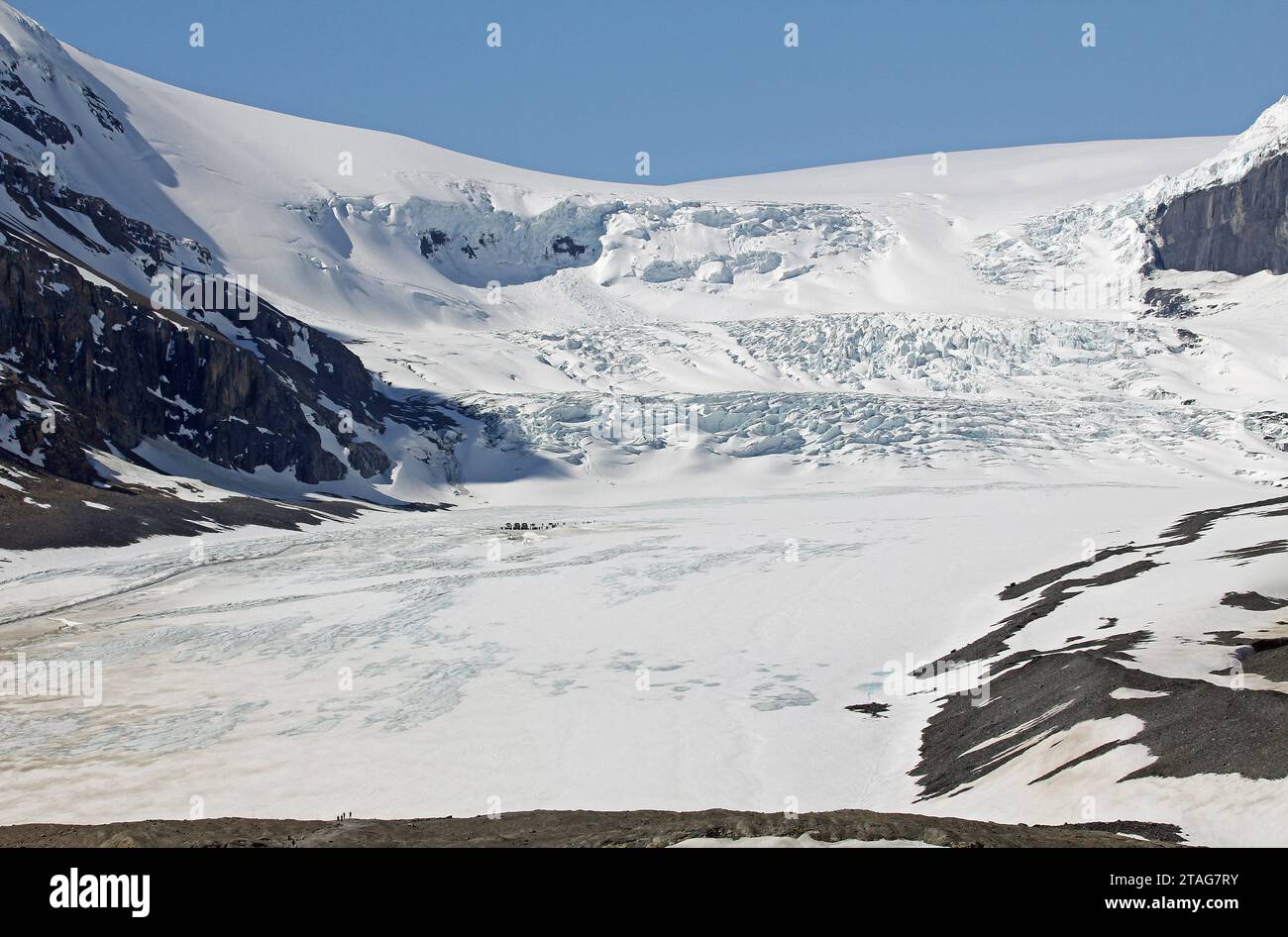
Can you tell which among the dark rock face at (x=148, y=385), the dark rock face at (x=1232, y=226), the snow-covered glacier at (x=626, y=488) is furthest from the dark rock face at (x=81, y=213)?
the dark rock face at (x=1232, y=226)

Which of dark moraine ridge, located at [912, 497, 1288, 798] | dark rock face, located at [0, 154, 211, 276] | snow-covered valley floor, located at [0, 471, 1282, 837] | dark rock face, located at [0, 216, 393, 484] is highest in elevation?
→ dark rock face, located at [0, 154, 211, 276]

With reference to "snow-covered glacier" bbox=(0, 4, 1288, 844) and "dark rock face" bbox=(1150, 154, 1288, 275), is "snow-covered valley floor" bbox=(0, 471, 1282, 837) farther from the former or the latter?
"dark rock face" bbox=(1150, 154, 1288, 275)

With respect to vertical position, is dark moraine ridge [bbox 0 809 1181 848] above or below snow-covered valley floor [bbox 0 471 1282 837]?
above

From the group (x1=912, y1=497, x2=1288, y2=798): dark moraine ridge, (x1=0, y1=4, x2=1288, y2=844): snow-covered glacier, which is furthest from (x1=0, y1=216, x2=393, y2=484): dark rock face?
(x1=912, y1=497, x2=1288, y2=798): dark moraine ridge

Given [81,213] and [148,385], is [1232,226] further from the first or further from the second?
[81,213]

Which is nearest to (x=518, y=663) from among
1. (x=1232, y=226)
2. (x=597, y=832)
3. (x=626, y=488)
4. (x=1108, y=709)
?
(x=1108, y=709)

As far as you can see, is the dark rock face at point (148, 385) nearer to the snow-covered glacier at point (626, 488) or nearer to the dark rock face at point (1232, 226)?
the snow-covered glacier at point (626, 488)
